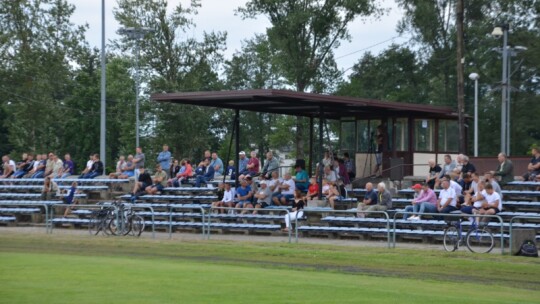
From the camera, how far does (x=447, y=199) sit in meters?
28.1

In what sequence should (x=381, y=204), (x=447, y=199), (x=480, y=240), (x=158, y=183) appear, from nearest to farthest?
(x=480, y=240)
(x=447, y=199)
(x=381, y=204)
(x=158, y=183)

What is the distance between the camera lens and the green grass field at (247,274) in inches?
619

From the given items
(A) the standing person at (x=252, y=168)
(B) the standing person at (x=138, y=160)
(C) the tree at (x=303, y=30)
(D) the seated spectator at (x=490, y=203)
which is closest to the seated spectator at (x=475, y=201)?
(D) the seated spectator at (x=490, y=203)

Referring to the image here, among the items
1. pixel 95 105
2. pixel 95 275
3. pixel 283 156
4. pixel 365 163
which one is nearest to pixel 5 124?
pixel 95 105

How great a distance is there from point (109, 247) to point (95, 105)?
5977 cm

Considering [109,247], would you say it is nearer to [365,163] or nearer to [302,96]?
[302,96]

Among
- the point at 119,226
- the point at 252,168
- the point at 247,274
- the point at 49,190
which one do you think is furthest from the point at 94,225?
the point at 247,274

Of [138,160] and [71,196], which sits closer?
[71,196]

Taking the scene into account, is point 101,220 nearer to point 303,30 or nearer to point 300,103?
point 300,103

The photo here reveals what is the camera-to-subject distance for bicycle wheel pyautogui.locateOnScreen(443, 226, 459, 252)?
1034 inches

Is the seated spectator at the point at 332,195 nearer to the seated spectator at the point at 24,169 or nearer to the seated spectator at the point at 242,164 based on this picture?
Answer: the seated spectator at the point at 242,164

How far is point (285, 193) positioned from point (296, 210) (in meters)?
2.68

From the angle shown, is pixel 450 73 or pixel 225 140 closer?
pixel 450 73

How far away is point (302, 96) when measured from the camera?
103 ft
